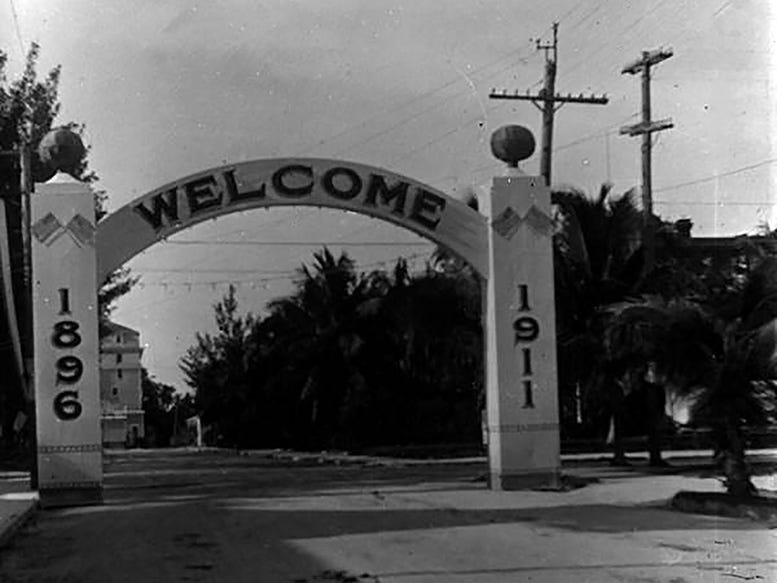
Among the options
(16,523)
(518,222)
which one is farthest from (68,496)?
(518,222)

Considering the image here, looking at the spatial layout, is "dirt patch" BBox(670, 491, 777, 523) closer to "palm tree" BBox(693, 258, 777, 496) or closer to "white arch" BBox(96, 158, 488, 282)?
"palm tree" BBox(693, 258, 777, 496)

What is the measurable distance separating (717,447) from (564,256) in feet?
36.1

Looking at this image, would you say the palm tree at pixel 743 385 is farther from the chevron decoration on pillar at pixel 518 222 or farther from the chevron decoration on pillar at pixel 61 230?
the chevron decoration on pillar at pixel 61 230

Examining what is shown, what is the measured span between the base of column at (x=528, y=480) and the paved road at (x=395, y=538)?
49 centimetres

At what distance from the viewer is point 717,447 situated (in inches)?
690

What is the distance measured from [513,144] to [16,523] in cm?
1068

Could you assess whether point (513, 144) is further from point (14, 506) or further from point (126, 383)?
point (126, 383)

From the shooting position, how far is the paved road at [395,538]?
38.3 feet

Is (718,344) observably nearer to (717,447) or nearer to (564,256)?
(717,447)

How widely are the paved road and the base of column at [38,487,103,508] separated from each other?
352mm

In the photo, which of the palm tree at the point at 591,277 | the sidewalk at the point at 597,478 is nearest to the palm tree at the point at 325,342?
the sidewalk at the point at 597,478

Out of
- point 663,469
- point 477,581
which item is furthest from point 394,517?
point 663,469

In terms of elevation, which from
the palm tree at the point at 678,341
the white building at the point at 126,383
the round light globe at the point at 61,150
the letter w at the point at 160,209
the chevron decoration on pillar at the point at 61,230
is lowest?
the white building at the point at 126,383

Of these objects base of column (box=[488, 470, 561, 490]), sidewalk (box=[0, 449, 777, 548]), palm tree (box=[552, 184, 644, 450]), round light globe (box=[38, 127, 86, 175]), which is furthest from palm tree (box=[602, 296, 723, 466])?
round light globe (box=[38, 127, 86, 175])
